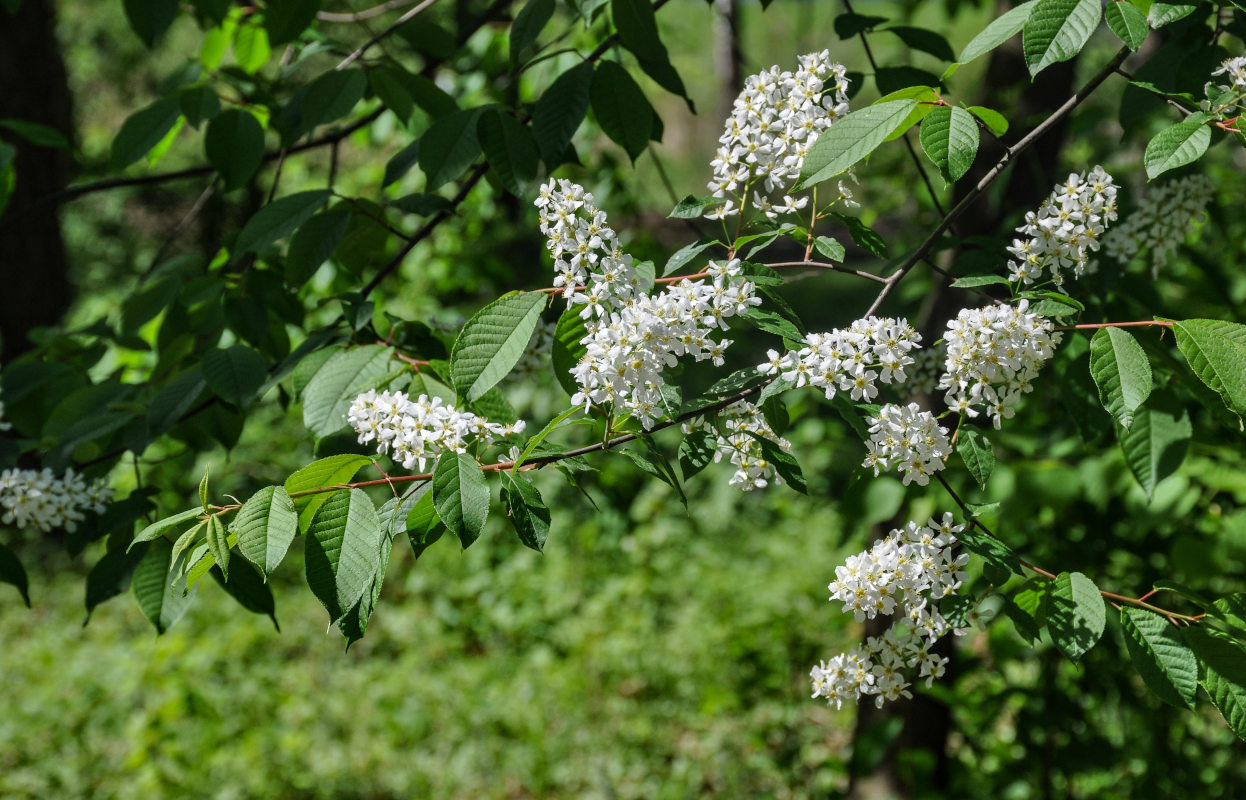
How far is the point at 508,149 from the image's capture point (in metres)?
1.24

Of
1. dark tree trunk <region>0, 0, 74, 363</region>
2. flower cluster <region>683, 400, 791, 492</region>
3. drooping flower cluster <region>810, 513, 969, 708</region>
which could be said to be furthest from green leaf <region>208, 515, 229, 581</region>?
dark tree trunk <region>0, 0, 74, 363</region>

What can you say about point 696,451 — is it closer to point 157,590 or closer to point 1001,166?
point 1001,166

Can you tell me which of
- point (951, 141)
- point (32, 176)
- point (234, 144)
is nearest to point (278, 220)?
A: point (234, 144)

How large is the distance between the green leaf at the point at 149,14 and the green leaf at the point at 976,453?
1.25m

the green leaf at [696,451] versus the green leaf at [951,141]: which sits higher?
the green leaf at [951,141]

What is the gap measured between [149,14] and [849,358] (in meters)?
1.13

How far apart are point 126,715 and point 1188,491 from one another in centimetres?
347

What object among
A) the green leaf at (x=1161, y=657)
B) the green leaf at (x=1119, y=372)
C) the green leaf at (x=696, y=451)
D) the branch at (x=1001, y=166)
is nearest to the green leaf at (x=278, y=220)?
the green leaf at (x=696, y=451)

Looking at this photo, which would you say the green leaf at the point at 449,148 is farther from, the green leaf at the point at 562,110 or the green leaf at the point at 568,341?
the green leaf at the point at 568,341

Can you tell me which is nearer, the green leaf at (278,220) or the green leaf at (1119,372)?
the green leaf at (1119,372)

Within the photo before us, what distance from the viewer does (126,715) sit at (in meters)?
3.33

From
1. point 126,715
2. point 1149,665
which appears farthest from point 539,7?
point 126,715

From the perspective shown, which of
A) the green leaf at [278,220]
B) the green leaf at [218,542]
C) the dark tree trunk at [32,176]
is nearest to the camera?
the green leaf at [218,542]

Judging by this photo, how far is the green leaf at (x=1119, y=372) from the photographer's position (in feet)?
2.90
